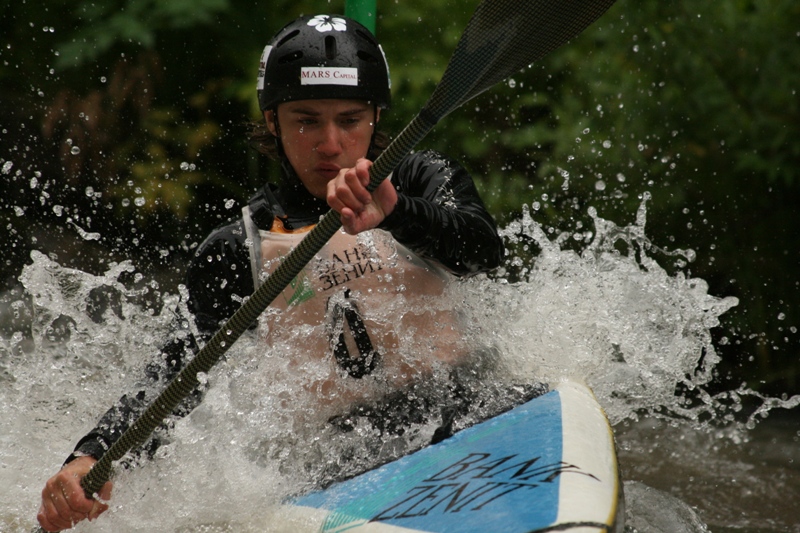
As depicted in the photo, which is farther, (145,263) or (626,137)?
(145,263)

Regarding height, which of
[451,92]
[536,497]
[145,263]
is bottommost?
[145,263]

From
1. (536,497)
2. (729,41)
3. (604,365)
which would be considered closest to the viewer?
(536,497)

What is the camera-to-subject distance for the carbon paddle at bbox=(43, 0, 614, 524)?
1.68 m

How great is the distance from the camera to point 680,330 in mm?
2875

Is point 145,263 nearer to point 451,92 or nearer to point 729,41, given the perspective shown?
point 729,41

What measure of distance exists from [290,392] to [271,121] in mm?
779

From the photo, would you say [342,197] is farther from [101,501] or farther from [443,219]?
[101,501]

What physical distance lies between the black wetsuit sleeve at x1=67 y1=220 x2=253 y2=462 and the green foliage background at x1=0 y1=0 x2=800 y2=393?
250cm

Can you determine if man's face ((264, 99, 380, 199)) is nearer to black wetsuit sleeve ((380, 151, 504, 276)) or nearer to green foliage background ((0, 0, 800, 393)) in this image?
black wetsuit sleeve ((380, 151, 504, 276))

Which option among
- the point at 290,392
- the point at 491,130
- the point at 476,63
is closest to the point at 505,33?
the point at 476,63

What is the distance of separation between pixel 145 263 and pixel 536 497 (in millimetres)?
4180

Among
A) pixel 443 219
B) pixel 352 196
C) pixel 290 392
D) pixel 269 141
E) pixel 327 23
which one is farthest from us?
pixel 269 141

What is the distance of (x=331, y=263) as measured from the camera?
2.28 metres

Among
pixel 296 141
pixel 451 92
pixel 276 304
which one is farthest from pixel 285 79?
pixel 451 92
